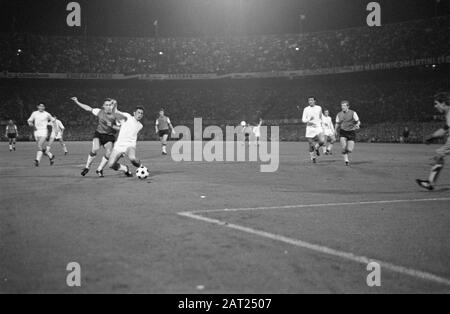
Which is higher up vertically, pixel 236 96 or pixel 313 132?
pixel 236 96

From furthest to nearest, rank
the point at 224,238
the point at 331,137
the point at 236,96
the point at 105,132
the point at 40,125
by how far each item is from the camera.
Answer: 1. the point at 236,96
2. the point at 331,137
3. the point at 40,125
4. the point at 105,132
5. the point at 224,238

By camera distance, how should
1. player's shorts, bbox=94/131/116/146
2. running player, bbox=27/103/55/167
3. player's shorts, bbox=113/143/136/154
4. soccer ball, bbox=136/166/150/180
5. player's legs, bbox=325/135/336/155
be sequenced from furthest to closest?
player's legs, bbox=325/135/336/155
running player, bbox=27/103/55/167
player's shorts, bbox=94/131/116/146
player's shorts, bbox=113/143/136/154
soccer ball, bbox=136/166/150/180

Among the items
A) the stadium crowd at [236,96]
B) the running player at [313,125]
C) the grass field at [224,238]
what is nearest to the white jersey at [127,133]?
the grass field at [224,238]

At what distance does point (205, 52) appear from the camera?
177 ft

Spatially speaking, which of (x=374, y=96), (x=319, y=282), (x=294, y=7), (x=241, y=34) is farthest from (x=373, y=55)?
(x=319, y=282)

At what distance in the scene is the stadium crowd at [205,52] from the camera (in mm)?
47750

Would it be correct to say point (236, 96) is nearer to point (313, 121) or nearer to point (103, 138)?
point (313, 121)

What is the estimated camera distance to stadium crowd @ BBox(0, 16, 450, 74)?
47.8m

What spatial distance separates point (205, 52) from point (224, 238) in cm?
5033

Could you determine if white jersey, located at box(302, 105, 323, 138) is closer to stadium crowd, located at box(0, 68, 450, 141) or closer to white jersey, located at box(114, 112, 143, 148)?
white jersey, located at box(114, 112, 143, 148)

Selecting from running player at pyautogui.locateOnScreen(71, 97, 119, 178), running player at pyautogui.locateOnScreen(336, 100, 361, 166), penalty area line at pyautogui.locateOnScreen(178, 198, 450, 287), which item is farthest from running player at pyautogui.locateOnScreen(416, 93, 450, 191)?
running player at pyautogui.locateOnScreen(71, 97, 119, 178)

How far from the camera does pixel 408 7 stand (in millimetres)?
46156

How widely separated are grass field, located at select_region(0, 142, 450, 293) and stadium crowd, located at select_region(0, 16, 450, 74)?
134ft

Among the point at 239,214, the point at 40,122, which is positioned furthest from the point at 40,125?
the point at 239,214
